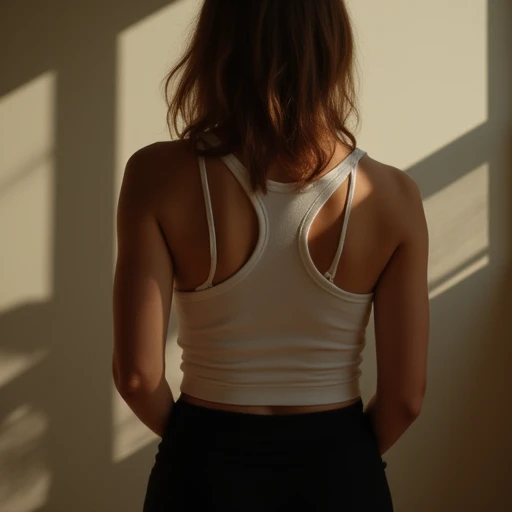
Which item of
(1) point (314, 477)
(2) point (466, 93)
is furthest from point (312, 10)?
(2) point (466, 93)

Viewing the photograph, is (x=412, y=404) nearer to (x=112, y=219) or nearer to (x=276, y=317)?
(x=276, y=317)

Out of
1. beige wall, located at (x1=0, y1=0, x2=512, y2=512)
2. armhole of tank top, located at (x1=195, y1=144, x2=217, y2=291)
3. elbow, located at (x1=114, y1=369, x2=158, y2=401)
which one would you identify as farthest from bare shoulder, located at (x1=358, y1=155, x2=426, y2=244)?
beige wall, located at (x1=0, y1=0, x2=512, y2=512)

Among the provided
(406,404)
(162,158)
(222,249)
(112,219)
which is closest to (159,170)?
(162,158)

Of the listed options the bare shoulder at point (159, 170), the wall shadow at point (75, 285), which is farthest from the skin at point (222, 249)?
the wall shadow at point (75, 285)

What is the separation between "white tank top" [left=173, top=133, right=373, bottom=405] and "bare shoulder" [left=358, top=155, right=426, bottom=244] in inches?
1.0

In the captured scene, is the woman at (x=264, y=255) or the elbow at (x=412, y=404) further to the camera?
the elbow at (x=412, y=404)

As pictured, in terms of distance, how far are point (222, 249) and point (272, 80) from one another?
0.24 meters

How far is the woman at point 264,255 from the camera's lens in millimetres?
1012

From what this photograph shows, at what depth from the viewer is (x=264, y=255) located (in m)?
1.01

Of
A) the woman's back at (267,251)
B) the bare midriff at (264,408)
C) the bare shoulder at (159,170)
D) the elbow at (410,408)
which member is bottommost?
the elbow at (410,408)

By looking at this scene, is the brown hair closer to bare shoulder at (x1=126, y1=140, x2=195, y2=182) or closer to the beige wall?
bare shoulder at (x1=126, y1=140, x2=195, y2=182)

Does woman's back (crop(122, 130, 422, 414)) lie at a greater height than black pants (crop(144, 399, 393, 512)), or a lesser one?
greater

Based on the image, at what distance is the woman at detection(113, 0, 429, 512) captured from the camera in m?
1.01

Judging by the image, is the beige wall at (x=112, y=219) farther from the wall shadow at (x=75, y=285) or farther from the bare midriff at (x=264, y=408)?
the bare midriff at (x=264, y=408)
